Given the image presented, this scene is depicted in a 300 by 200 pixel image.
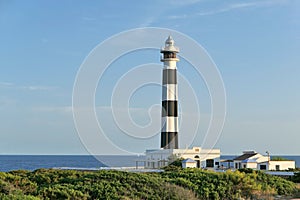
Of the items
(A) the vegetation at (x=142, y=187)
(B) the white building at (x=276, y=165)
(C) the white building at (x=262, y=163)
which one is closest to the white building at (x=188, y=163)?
(C) the white building at (x=262, y=163)

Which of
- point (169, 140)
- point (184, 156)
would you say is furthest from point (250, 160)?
point (169, 140)

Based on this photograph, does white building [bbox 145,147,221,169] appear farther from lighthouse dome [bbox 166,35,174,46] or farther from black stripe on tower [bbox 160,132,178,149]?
lighthouse dome [bbox 166,35,174,46]

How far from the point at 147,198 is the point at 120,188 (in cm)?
80

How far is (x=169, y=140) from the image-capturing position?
35719mm

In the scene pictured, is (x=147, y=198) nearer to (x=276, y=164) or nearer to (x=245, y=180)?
(x=245, y=180)

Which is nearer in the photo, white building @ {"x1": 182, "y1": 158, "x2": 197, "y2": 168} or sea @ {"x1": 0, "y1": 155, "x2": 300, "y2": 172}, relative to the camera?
white building @ {"x1": 182, "y1": 158, "x2": 197, "y2": 168}

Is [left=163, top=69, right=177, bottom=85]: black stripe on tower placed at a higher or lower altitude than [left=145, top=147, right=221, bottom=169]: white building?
higher

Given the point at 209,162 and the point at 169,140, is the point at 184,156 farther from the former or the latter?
the point at 209,162

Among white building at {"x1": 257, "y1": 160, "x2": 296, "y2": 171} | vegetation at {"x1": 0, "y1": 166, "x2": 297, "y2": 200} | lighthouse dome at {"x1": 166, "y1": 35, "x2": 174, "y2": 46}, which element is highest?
lighthouse dome at {"x1": 166, "y1": 35, "x2": 174, "y2": 46}

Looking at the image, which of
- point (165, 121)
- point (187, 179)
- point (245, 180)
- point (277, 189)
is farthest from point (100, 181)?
point (165, 121)

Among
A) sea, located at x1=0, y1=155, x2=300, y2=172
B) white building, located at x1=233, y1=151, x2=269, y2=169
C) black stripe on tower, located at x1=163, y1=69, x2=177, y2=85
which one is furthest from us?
sea, located at x1=0, y1=155, x2=300, y2=172

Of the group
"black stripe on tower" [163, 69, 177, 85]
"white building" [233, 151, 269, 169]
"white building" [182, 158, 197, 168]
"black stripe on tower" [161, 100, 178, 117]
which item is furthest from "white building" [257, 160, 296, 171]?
"black stripe on tower" [163, 69, 177, 85]

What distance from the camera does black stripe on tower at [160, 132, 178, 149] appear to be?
3556 centimetres

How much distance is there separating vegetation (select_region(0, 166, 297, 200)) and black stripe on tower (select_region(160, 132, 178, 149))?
18342 millimetres
